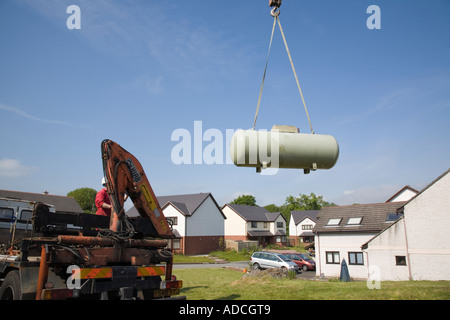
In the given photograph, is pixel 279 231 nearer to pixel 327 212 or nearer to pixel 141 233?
pixel 327 212

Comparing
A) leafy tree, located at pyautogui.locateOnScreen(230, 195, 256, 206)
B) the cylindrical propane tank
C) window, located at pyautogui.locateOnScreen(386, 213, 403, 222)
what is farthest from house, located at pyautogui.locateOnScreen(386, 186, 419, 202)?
leafy tree, located at pyautogui.locateOnScreen(230, 195, 256, 206)

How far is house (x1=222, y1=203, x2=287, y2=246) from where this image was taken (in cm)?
6031

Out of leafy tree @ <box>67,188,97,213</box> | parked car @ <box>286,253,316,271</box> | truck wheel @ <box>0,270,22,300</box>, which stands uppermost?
leafy tree @ <box>67,188,97,213</box>

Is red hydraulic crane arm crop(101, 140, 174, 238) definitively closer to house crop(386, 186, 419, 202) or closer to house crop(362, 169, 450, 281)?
house crop(362, 169, 450, 281)

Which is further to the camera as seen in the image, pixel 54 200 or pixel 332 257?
pixel 54 200

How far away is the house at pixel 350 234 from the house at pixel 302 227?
43473mm

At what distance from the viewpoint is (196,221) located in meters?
49.1

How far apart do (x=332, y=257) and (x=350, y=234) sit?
2.62 metres

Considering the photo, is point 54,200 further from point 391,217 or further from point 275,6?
point 275,6

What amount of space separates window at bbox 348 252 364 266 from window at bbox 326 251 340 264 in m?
1.13

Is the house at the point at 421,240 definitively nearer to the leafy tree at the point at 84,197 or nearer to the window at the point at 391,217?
the window at the point at 391,217

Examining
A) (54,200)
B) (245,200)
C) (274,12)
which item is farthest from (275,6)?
(245,200)

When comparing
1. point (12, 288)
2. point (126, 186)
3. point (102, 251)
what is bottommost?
point (12, 288)

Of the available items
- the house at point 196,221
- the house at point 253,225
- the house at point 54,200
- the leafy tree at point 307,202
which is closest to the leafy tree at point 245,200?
the leafy tree at point 307,202
